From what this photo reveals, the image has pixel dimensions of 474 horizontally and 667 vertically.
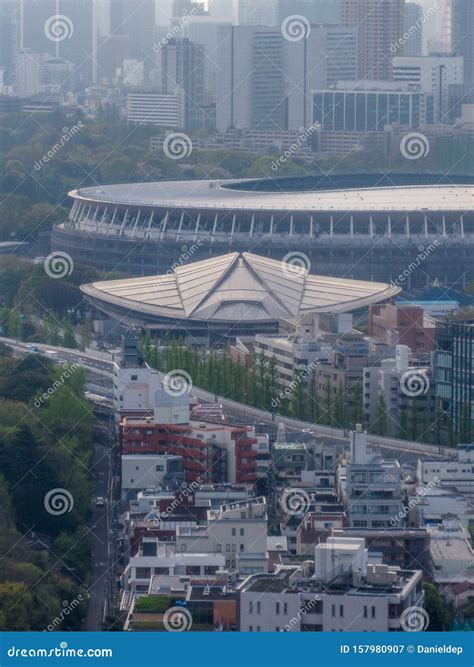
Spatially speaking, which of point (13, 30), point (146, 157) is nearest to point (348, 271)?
point (146, 157)

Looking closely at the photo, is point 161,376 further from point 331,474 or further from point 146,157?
point 146,157

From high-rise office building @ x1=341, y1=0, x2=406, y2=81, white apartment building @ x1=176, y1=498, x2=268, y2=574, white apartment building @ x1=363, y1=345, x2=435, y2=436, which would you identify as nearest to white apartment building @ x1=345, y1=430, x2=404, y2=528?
white apartment building @ x1=176, y1=498, x2=268, y2=574

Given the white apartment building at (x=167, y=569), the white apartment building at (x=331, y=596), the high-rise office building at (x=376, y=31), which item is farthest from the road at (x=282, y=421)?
the high-rise office building at (x=376, y=31)

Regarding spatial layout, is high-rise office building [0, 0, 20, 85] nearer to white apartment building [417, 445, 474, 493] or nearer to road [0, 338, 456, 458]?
road [0, 338, 456, 458]

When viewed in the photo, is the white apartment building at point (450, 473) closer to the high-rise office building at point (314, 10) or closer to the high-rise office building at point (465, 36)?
the high-rise office building at point (465, 36)

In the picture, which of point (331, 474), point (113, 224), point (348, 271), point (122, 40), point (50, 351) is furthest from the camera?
point (122, 40)

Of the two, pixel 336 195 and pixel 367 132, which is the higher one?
pixel 367 132
